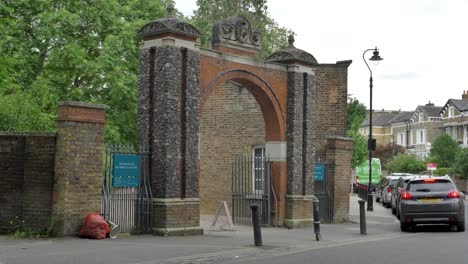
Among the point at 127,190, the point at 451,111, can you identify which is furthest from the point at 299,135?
the point at 451,111

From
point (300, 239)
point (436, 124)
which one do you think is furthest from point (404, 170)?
point (300, 239)

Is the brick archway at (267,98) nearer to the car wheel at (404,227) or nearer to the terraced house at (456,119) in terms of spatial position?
the car wheel at (404,227)

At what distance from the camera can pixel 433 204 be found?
17.7m

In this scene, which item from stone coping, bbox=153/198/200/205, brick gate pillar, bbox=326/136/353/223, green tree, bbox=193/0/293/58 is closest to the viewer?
stone coping, bbox=153/198/200/205

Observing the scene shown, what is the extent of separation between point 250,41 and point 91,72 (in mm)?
9287

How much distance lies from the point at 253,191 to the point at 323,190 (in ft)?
7.62

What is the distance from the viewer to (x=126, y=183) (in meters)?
14.6

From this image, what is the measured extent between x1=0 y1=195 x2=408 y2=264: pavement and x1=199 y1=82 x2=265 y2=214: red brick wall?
579 centimetres

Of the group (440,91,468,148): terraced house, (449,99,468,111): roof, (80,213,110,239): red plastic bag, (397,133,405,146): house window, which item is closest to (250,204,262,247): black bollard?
(80,213,110,239): red plastic bag

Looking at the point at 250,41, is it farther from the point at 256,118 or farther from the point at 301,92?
the point at 256,118

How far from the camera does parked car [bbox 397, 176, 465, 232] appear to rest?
17719mm

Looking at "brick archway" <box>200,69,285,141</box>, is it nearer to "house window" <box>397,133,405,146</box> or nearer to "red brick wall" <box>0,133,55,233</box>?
"red brick wall" <box>0,133,55,233</box>

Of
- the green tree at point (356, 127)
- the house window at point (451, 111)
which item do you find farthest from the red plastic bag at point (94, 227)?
the house window at point (451, 111)

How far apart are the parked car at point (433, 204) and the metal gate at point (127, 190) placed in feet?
24.2
